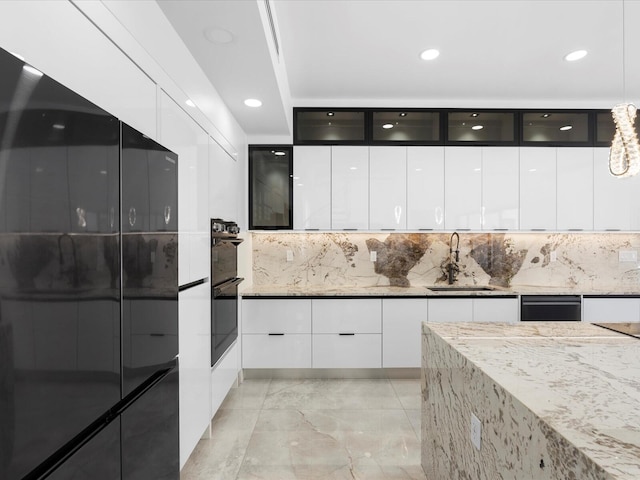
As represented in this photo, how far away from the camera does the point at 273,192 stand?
389 centimetres

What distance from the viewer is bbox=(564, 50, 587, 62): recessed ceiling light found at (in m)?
2.85

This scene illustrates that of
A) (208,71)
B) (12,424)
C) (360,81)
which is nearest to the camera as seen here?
(12,424)

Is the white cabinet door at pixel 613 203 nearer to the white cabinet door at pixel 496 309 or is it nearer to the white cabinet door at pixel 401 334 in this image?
the white cabinet door at pixel 496 309

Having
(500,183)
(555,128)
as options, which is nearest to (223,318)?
(500,183)

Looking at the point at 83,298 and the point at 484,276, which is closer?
the point at 83,298

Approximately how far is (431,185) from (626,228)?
2.13m

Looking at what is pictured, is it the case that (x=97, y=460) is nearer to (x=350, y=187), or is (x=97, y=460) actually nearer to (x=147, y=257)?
(x=147, y=257)

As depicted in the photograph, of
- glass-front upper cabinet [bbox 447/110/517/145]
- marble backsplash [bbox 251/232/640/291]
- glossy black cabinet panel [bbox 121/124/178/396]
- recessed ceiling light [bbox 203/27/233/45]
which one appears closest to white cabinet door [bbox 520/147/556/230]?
glass-front upper cabinet [bbox 447/110/517/145]

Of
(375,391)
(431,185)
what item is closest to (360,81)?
(431,185)

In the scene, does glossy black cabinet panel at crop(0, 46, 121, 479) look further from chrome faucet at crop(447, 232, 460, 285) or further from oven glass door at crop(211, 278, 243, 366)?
chrome faucet at crop(447, 232, 460, 285)

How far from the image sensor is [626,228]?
3.88 meters

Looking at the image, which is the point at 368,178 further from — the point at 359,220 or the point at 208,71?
the point at 208,71

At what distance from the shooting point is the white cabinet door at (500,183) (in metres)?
3.88

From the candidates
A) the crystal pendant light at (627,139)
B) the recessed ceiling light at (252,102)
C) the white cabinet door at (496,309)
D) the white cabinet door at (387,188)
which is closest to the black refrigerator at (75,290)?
the recessed ceiling light at (252,102)
